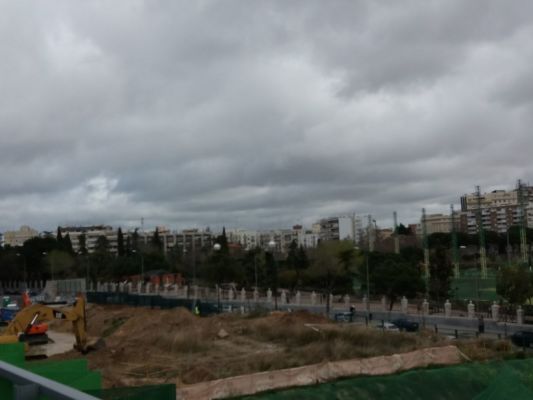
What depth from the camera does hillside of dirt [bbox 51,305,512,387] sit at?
21516 mm

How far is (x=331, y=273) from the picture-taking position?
56.7 metres

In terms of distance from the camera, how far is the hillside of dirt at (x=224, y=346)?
21.5 m

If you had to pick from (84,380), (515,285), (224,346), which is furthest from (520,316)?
(84,380)

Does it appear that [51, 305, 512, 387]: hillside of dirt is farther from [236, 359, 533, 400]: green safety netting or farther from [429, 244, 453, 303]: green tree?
[429, 244, 453, 303]: green tree

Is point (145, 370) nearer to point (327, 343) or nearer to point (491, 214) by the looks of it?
point (327, 343)

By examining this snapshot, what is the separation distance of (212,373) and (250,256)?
53870 millimetres

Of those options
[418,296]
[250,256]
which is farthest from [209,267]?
[418,296]

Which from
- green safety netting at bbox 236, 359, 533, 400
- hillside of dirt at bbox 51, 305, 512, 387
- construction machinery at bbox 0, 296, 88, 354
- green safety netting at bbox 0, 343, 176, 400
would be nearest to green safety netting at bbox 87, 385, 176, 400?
green safety netting at bbox 0, 343, 176, 400

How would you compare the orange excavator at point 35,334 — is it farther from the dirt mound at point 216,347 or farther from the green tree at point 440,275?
the green tree at point 440,275

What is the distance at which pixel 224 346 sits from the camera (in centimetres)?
2842

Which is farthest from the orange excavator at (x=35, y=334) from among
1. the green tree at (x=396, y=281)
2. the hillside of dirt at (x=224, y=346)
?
the green tree at (x=396, y=281)

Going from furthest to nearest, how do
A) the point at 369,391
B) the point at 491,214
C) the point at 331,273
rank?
the point at 491,214, the point at 331,273, the point at 369,391

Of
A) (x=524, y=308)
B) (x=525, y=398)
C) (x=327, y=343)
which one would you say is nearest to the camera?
(x=525, y=398)

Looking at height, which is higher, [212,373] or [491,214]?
[491,214]
